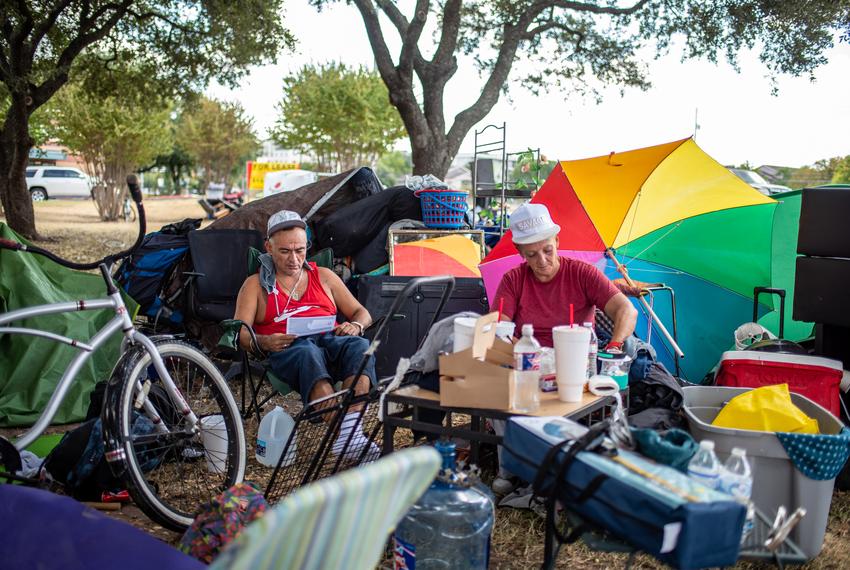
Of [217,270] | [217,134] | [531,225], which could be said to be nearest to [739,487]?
[531,225]

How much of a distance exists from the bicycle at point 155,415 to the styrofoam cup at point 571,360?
1.44m

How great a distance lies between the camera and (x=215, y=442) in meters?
3.25

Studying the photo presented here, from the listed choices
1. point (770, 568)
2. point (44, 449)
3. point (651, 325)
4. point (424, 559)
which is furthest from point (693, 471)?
point (44, 449)

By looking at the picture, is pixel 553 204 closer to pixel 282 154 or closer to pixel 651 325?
pixel 651 325

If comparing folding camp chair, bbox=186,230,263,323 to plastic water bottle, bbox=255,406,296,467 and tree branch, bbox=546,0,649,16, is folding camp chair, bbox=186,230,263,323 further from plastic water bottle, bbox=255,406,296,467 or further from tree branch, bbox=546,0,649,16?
tree branch, bbox=546,0,649,16

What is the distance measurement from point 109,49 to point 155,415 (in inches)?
461

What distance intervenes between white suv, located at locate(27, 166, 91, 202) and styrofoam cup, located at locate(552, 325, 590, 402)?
3157 centimetres

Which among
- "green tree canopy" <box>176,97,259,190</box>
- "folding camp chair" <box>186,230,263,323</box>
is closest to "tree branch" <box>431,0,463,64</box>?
"folding camp chair" <box>186,230,263,323</box>

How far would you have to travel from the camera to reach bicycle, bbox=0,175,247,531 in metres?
2.65

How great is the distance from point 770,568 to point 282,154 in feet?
381

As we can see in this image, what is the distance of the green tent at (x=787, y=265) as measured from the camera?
15.8 feet

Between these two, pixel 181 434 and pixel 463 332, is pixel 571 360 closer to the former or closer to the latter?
pixel 463 332

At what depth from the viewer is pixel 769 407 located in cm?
285

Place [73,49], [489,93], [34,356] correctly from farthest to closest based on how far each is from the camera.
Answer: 1. [489,93]
2. [73,49]
3. [34,356]
